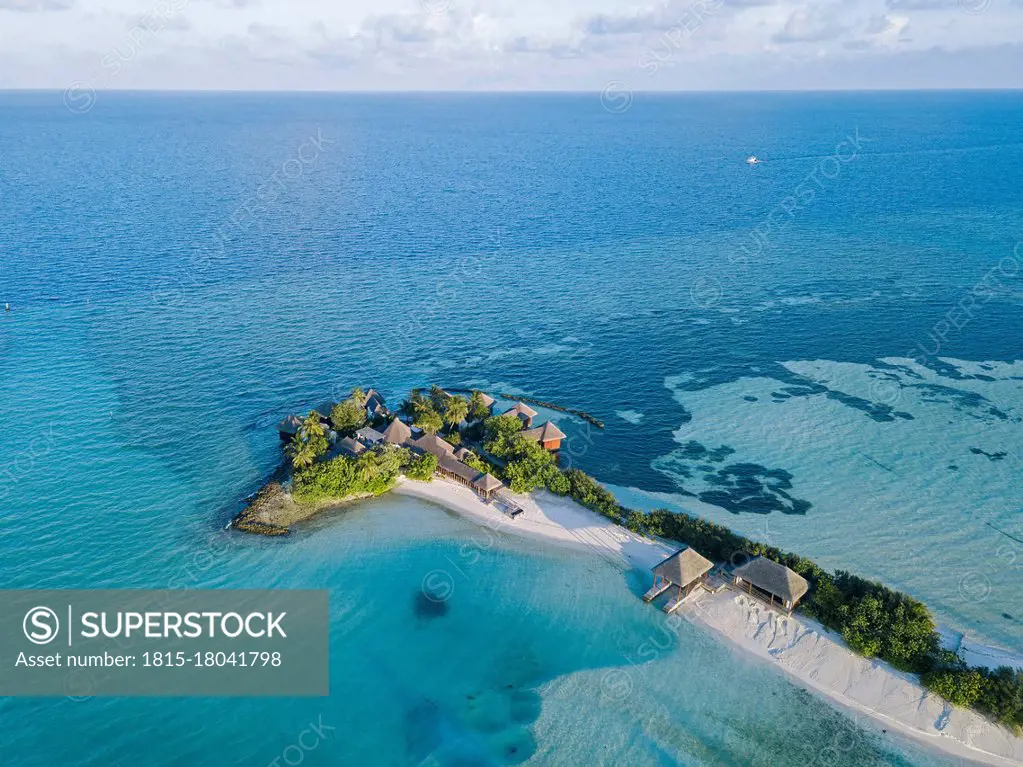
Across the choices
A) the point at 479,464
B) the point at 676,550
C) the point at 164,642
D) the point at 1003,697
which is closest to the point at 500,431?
the point at 479,464

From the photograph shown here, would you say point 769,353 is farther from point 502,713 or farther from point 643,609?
point 502,713

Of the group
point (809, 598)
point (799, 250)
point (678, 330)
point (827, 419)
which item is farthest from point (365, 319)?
point (799, 250)

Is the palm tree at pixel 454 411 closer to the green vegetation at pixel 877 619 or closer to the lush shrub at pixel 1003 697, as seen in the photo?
the green vegetation at pixel 877 619

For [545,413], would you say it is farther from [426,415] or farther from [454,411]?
[426,415]

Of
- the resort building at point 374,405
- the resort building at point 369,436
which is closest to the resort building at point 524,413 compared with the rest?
Answer: the resort building at point 374,405

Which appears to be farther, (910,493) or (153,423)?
(153,423)
